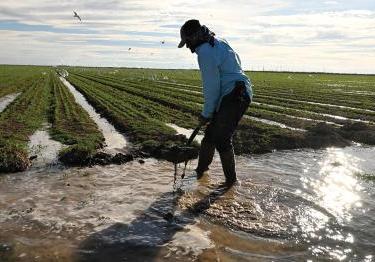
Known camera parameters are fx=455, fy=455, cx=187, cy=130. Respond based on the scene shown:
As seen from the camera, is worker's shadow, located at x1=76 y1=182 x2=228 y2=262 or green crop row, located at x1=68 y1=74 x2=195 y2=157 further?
green crop row, located at x1=68 y1=74 x2=195 y2=157

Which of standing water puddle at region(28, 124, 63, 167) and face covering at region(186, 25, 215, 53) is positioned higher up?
face covering at region(186, 25, 215, 53)

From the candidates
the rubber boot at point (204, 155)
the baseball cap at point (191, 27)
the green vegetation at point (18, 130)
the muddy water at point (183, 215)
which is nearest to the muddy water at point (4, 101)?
the green vegetation at point (18, 130)

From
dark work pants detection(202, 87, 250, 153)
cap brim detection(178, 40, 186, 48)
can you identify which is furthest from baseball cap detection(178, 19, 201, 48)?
dark work pants detection(202, 87, 250, 153)

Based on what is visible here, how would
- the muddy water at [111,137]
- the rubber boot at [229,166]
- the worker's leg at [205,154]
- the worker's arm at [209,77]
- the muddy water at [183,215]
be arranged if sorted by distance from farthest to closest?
the muddy water at [111,137]
the worker's leg at [205,154]
the rubber boot at [229,166]
the worker's arm at [209,77]
the muddy water at [183,215]

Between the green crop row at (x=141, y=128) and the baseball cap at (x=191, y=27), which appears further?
the green crop row at (x=141, y=128)

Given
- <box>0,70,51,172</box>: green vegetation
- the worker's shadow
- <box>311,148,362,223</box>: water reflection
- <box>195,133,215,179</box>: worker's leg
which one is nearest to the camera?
the worker's shadow

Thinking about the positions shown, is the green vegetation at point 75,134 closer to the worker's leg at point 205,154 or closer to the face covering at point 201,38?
the worker's leg at point 205,154

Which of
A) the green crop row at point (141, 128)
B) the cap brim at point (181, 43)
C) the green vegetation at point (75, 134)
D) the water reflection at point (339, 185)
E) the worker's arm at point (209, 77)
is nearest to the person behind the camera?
the water reflection at point (339, 185)

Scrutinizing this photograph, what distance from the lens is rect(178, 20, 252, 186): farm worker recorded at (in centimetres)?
697

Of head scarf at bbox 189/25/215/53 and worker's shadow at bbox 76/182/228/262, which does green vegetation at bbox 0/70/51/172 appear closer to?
worker's shadow at bbox 76/182/228/262

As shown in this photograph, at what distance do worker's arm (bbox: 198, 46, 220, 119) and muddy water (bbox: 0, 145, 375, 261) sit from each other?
141 centimetres

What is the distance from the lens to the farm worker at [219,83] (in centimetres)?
697

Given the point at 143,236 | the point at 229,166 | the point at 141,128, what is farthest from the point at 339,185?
the point at 141,128

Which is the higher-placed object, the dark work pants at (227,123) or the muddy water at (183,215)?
the dark work pants at (227,123)
